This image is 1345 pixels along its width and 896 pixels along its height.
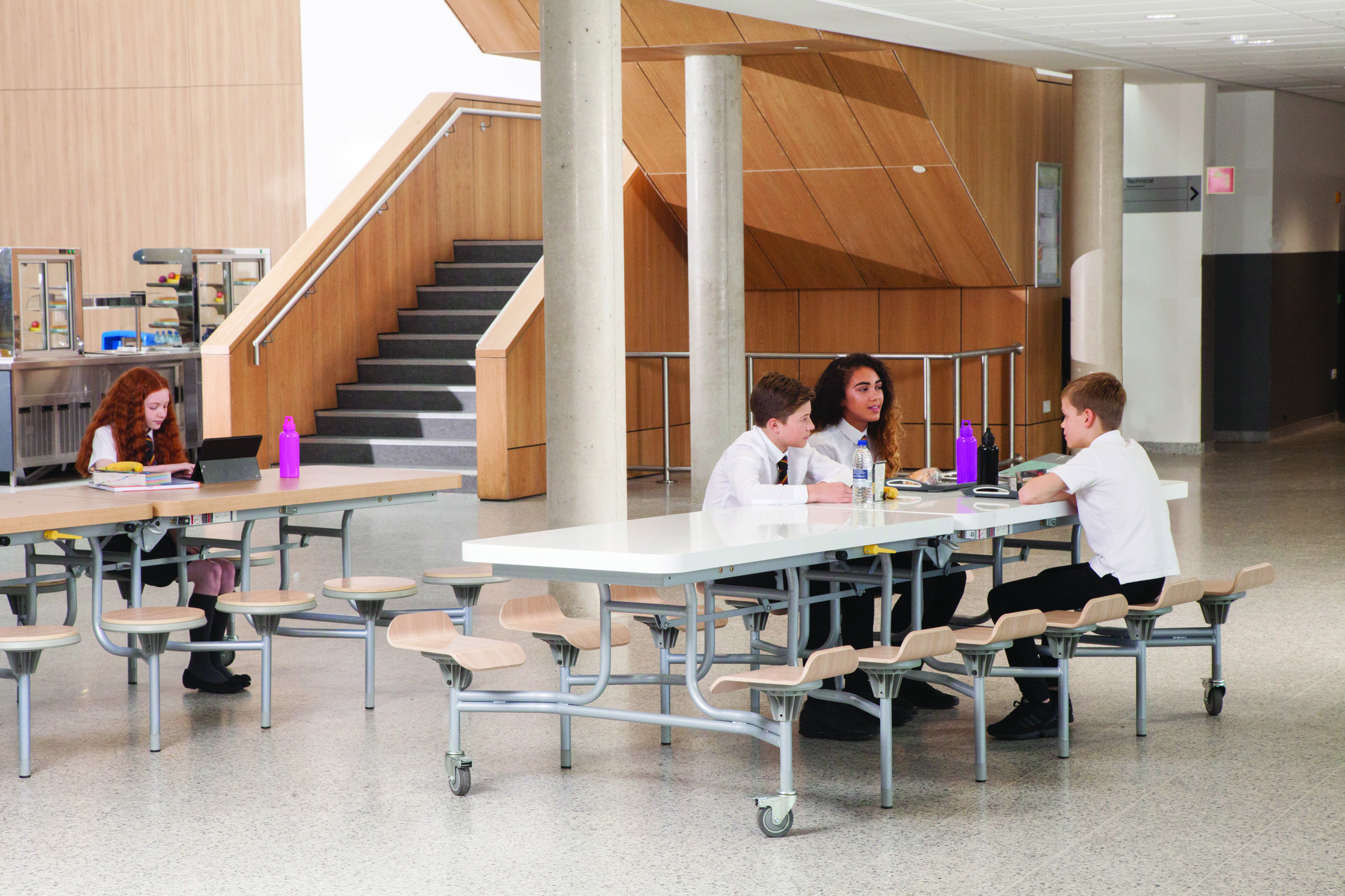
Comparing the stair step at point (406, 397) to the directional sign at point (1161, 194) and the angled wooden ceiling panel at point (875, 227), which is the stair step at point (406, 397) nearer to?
the angled wooden ceiling panel at point (875, 227)

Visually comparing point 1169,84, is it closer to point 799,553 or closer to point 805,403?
point 805,403

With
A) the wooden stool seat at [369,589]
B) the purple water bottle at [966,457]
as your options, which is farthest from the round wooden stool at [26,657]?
the purple water bottle at [966,457]

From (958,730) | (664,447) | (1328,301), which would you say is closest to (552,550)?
(958,730)

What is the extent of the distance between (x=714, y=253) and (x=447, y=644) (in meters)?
6.37

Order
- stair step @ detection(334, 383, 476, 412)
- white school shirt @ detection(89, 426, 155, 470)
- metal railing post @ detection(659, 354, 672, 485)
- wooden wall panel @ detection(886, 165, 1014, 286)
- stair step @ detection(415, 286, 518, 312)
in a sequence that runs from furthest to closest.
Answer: stair step @ detection(415, 286, 518, 312) → stair step @ detection(334, 383, 476, 412) → metal railing post @ detection(659, 354, 672, 485) → wooden wall panel @ detection(886, 165, 1014, 286) → white school shirt @ detection(89, 426, 155, 470)

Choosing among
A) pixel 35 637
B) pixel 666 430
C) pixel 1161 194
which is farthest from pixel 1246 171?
pixel 35 637

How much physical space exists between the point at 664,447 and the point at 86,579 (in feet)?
16.6

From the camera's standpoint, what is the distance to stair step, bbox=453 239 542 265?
13641mm

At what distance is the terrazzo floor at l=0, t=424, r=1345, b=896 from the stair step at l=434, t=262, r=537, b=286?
7315 mm

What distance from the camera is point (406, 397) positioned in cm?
1229

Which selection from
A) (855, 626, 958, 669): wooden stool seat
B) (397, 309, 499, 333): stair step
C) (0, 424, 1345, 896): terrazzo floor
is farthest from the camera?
(397, 309, 499, 333): stair step

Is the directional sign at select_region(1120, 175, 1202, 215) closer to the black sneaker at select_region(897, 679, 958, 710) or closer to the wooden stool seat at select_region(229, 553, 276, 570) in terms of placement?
the black sneaker at select_region(897, 679, 958, 710)

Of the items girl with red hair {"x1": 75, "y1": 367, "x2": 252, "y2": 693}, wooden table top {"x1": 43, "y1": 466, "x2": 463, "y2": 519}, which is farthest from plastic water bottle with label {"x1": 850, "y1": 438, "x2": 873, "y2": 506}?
girl with red hair {"x1": 75, "y1": 367, "x2": 252, "y2": 693}

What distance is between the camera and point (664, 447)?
39.9 ft
